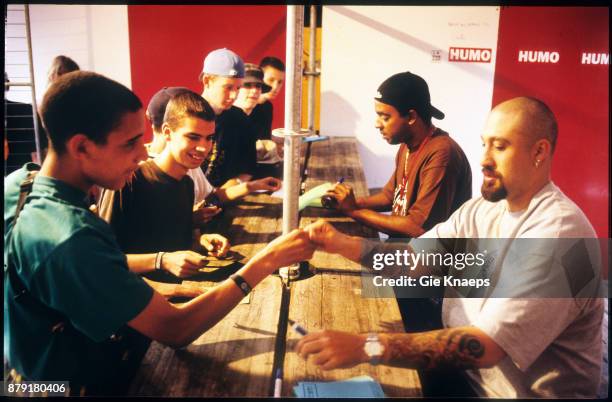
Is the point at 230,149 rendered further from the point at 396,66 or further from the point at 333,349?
the point at 333,349

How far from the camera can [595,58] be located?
8.76 feet

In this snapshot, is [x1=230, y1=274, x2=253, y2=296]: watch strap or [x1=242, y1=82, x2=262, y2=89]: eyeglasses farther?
[x1=242, y1=82, x2=262, y2=89]: eyeglasses

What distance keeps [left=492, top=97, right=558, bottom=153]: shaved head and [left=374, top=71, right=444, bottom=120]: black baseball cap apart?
58 centimetres

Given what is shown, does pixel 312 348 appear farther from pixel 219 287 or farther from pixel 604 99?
pixel 604 99

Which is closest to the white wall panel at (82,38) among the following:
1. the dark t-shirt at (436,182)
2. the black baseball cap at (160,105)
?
→ the black baseball cap at (160,105)

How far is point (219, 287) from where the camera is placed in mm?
1479

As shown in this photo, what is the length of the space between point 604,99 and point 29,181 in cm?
289

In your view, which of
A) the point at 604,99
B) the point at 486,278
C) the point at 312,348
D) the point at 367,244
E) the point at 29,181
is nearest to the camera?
the point at 29,181

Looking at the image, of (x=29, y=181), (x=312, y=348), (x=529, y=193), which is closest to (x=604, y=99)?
(x=529, y=193)

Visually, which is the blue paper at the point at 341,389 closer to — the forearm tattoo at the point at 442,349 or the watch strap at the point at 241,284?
the forearm tattoo at the point at 442,349

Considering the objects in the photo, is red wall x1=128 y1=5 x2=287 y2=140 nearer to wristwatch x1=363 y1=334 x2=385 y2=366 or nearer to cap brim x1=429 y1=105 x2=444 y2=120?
cap brim x1=429 y1=105 x2=444 y2=120

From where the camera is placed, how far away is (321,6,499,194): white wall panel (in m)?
2.48

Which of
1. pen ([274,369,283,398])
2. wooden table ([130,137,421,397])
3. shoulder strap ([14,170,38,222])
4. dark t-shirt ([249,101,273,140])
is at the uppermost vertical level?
dark t-shirt ([249,101,273,140])

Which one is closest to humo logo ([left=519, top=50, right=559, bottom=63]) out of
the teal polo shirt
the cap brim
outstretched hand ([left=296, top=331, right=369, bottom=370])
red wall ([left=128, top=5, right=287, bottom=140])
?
the cap brim
